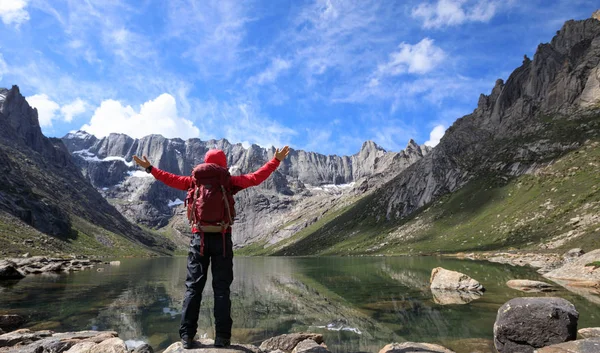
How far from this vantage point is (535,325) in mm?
12859

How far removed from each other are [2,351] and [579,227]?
330 ft

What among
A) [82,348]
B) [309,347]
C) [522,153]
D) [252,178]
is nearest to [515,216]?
[522,153]

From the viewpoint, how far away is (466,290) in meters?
29.9

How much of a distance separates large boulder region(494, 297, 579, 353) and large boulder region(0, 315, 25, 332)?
907 inches

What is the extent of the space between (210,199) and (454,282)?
27835mm

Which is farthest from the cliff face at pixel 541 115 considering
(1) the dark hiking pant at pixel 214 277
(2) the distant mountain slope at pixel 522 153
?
(1) the dark hiking pant at pixel 214 277

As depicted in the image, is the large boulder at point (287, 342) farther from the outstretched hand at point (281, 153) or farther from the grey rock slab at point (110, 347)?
the outstretched hand at point (281, 153)

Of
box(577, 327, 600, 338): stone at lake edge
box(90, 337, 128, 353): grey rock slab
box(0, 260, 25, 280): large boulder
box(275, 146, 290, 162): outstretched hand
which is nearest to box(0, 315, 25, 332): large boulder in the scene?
box(90, 337, 128, 353): grey rock slab

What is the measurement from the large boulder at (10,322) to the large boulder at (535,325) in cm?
2304

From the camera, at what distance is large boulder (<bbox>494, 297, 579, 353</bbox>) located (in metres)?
12.5

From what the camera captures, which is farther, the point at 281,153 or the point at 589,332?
the point at 589,332

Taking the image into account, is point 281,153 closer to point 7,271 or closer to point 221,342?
point 221,342

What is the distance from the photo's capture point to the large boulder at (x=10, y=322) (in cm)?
1822

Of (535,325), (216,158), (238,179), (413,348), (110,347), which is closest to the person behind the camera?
(238,179)
